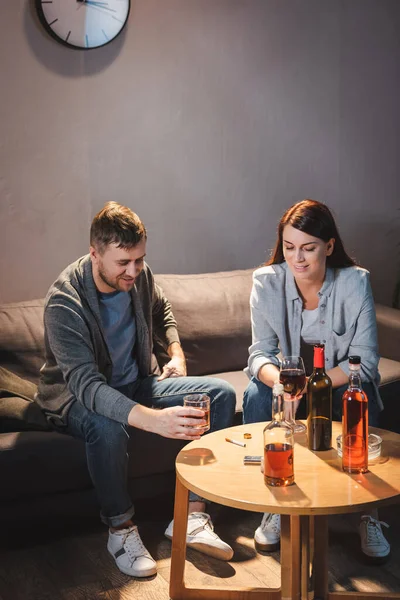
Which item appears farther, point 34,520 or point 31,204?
point 31,204

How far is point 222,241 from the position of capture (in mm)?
3895

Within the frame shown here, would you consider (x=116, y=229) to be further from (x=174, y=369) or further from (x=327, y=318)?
(x=327, y=318)

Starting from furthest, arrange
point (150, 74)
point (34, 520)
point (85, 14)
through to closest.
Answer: point (150, 74) < point (85, 14) < point (34, 520)

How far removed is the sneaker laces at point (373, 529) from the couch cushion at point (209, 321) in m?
1.03

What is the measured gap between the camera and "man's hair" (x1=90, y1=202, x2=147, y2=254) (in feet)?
8.06

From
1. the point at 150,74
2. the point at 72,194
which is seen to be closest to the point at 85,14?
the point at 150,74

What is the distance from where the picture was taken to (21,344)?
9.64 feet

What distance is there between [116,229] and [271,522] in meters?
1.09

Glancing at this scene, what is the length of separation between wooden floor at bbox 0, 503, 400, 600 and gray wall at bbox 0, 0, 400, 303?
1159 mm

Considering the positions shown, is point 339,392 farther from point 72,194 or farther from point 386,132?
point 386,132

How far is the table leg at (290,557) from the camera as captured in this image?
6.25 ft

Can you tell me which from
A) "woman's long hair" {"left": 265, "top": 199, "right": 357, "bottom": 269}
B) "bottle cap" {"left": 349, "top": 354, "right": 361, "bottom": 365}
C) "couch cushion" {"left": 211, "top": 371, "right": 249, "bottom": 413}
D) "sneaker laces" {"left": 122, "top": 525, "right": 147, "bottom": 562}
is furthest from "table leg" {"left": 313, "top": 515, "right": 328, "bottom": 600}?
"woman's long hair" {"left": 265, "top": 199, "right": 357, "bottom": 269}

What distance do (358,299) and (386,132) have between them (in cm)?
202

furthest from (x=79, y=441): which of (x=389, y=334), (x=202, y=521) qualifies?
(x=389, y=334)
